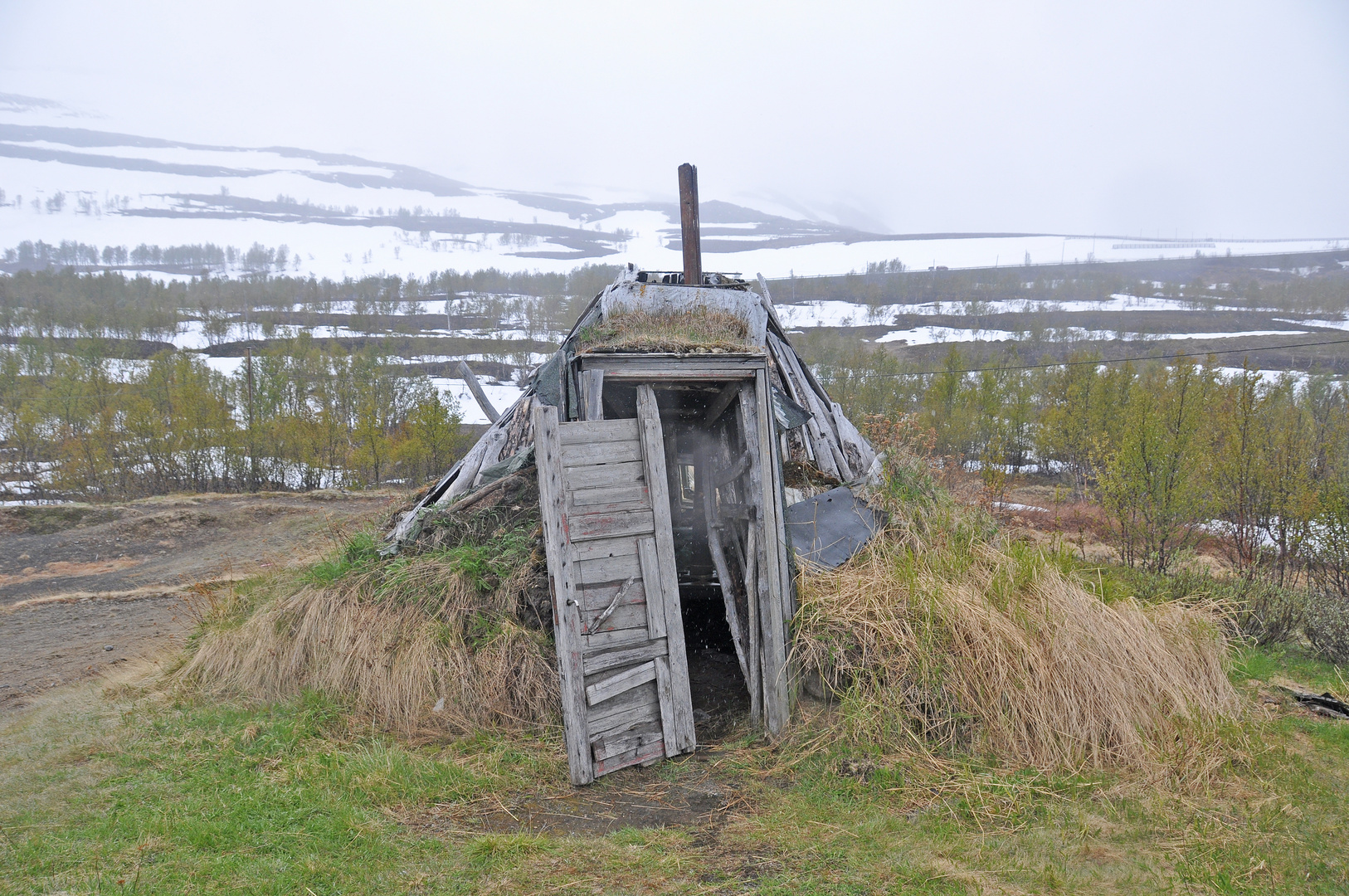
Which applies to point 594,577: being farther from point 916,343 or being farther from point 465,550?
point 916,343

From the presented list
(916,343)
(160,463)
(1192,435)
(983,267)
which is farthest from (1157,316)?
(160,463)

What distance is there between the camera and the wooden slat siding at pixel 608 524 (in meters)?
5.08

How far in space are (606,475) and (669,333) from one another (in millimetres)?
1868

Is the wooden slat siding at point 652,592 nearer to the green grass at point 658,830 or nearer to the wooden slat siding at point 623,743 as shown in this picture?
the wooden slat siding at point 623,743

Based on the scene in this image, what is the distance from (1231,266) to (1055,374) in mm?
69255

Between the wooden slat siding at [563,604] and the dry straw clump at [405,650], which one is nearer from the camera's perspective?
the wooden slat siding at [563,604]

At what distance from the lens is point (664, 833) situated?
13.5 ft

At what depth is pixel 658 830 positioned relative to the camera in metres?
A: 4.17

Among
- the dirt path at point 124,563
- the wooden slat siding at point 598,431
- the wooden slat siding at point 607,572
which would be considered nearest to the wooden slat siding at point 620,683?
the wooden slat siding at point 607,572

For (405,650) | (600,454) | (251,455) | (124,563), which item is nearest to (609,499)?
(600,454)

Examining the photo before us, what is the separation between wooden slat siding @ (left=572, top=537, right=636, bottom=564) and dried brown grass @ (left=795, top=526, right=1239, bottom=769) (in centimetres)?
139

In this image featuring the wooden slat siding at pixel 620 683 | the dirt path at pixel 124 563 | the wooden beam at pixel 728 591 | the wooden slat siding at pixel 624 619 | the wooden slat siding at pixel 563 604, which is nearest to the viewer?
the wooden slat siding at pixel 563 604

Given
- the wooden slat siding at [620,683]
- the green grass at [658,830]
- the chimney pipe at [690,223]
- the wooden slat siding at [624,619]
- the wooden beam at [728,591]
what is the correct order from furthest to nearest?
the chimney pipe at [690,223] < the wooden beam at [728,591] < the wooden slat siding at [624,619] < the wooden slat siding at [620,683] < the green grass at [658,830]

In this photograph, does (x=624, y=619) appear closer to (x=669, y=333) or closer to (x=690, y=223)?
(x=669, y=333)
